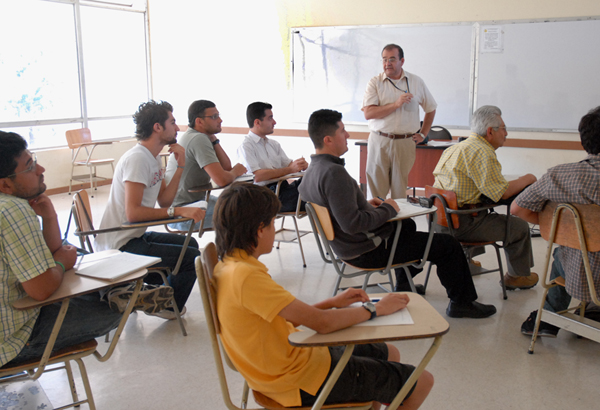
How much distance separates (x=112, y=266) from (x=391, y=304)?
100 cm

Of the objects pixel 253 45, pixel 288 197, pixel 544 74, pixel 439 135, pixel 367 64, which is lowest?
pixel 288 197

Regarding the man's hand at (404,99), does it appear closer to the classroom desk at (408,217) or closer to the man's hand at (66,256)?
the classroom desk at (408,217)

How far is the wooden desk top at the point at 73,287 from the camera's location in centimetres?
161

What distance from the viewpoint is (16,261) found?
5.24 ft

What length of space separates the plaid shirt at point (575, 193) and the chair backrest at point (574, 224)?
44 mm

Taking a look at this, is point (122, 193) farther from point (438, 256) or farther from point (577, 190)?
point (577, 190)

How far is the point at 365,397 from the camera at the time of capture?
4.72ft

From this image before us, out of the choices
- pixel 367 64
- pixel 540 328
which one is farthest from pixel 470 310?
pixel 367 64

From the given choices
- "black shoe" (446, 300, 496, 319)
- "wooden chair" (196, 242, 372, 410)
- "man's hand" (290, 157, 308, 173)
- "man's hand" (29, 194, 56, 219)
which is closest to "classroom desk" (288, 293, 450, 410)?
"wooden chair" (196, 242, 372, 410)

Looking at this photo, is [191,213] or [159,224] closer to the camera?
[159,224]

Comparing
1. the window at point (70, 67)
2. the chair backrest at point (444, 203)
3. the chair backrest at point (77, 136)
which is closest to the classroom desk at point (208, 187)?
the chair backrest at point (444, 203)

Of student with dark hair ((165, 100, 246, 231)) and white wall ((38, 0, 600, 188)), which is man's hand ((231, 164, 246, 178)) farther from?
white wall ((38, 0, 600, 188))

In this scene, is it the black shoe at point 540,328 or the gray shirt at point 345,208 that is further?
the black shoe at point 540,328

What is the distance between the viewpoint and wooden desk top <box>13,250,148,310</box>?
5.28ft
